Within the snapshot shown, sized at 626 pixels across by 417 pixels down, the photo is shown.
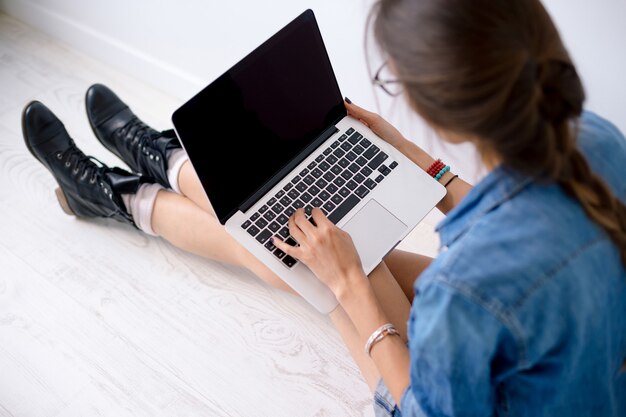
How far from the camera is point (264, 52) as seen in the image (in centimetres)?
99

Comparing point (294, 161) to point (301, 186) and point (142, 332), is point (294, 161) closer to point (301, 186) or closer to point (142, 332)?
point (301, 186)

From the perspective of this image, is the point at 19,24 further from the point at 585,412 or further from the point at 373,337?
the point at 585,412

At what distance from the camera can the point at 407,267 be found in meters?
1.15

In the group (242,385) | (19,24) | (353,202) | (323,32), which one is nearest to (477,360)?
(353,202)

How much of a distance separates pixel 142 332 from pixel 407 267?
0.58 m

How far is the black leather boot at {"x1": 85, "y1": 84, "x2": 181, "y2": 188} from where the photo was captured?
1.37 meters

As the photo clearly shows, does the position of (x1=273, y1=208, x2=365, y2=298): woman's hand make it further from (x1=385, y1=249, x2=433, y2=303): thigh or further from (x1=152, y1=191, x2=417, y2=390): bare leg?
(x1=385, y1=249, x2=433, y2=303): thigh

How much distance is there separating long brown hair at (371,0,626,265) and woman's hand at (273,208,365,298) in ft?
1.02

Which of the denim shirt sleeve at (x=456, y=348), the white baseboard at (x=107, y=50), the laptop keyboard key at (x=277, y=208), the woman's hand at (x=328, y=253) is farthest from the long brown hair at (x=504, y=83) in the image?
the white baseboard at (x=107, y=50)

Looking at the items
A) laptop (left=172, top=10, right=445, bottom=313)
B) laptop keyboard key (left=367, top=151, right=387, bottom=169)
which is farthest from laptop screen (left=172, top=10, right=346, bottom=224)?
laptop keyboard key (left=367, top=151, right=387, bottom=169)

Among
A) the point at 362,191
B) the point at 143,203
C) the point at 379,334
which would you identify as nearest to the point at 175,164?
the point at 143,203

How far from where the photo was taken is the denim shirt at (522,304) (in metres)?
0.62

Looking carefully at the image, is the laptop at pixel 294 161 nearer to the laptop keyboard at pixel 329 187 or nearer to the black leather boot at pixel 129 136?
the laptop keyboard at pixel 329 187

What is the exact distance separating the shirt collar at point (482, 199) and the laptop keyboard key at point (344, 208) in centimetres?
32
